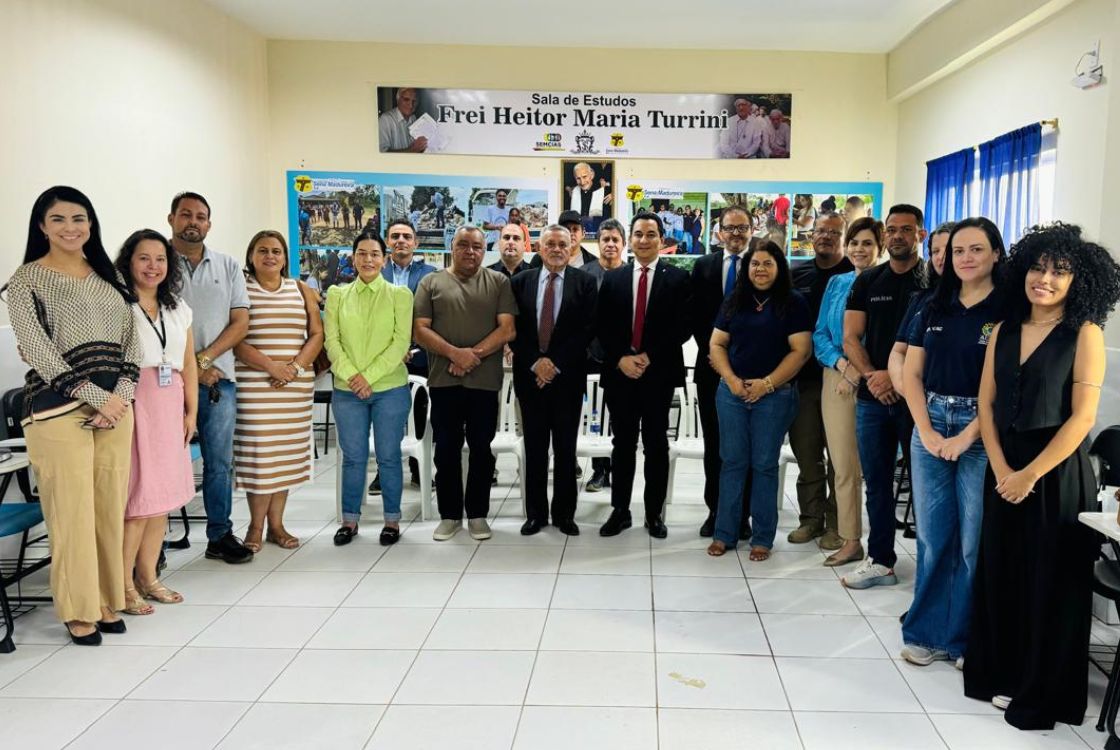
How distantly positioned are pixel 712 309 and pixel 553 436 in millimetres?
1057

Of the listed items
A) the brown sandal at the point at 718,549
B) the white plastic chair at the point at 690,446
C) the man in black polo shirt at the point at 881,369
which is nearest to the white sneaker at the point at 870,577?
the man in black polo shirt at the point at 881,369

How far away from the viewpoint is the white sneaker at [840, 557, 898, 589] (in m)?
3.68

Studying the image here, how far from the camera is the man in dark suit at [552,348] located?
423cm

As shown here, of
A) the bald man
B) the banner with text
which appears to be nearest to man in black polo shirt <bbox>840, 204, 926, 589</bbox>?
the banner with text

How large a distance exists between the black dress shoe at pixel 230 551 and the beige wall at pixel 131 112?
1.45 meters

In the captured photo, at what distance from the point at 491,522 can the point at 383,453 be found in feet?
2.56

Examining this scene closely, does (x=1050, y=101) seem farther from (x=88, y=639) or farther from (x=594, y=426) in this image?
(x=88, y=639)

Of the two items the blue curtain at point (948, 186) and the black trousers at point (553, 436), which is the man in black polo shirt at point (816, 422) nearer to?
the black trousers at point (553, 436)

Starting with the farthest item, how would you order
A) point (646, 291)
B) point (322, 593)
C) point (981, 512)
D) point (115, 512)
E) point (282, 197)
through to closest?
point (282, 197) < point (646, 291) < point (322, 593) < point (115, 512) < point (981, 512)

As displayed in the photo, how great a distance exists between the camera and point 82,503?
3064mm

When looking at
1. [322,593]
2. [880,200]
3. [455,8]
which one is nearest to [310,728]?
[322,593]

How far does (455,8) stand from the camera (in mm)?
6078

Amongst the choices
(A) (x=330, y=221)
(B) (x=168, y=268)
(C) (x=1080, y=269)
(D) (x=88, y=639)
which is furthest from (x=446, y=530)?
(A) (x=330, y=221)

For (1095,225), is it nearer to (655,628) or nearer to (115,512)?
(655,628)
